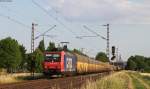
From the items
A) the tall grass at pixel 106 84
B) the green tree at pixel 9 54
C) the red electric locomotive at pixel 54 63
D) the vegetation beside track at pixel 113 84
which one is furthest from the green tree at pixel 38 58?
the tall grass at pixel 106 84

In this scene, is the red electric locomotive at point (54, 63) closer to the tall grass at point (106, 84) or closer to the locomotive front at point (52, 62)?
the locomotive front at point (52, 62)

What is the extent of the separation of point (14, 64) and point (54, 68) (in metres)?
47.3

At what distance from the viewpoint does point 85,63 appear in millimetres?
79062

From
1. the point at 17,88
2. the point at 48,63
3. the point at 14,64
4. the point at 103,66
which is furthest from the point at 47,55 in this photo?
the point at 103,66

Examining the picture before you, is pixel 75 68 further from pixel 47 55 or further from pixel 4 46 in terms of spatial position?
pixel 4 46

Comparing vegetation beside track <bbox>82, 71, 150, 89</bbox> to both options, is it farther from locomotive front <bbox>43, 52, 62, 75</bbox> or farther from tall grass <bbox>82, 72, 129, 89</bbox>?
locomotive front <bbox>43, 52, 62, 75</bbox>

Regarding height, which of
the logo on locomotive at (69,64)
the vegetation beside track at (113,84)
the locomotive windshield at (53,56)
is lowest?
the vegetation beside track at (113,84)

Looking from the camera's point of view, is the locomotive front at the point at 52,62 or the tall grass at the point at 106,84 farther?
the locomotive front at the point at 52,62

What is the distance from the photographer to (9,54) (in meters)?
99.9

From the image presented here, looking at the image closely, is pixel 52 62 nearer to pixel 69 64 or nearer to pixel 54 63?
pixel 54 63

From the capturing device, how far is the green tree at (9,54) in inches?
3885

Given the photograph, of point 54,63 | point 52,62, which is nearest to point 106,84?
point 54,63

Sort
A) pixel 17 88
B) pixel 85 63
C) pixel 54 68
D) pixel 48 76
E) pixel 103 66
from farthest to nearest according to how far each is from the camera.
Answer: pixel 103 66
pixel 85 63
pixel 48 76
pixel 54 68
pixel 17 88

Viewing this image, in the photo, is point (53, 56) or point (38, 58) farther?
point (38, 58)
